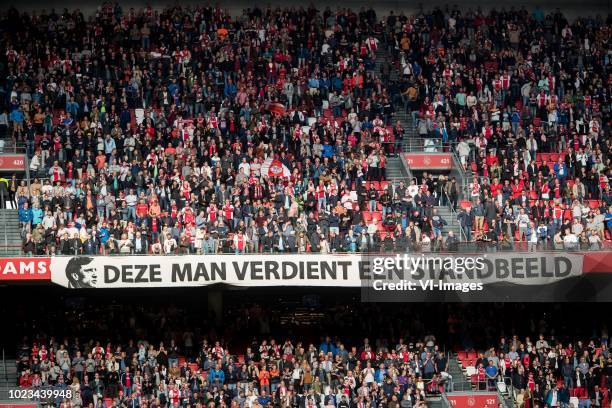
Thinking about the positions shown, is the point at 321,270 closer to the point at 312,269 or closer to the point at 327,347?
the point at 312,269

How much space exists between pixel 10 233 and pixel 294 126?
974cm

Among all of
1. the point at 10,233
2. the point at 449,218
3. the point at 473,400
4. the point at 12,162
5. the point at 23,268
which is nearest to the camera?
the point at 23,268

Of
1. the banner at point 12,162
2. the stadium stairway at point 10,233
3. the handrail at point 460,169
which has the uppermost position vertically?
the banner at point 12,162

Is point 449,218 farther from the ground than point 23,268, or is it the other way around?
point 449,218

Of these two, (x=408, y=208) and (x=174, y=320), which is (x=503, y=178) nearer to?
(x=408, y=208)

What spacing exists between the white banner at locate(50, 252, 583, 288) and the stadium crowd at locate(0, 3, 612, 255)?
0.39m

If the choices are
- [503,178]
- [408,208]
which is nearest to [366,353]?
[408,208]

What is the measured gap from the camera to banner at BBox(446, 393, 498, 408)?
33.1 metres

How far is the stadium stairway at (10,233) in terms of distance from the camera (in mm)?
32250

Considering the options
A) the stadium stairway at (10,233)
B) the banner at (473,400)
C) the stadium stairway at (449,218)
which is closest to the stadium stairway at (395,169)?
the stadium stairway at (449,218)

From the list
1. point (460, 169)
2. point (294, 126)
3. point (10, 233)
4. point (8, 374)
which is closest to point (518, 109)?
point (460, 169)

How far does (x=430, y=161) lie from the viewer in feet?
127

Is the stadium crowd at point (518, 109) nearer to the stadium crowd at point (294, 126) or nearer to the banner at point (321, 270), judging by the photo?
the stadium crowd at point (294, 126)

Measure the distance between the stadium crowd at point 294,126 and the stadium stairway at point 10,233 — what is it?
336 millimetres
